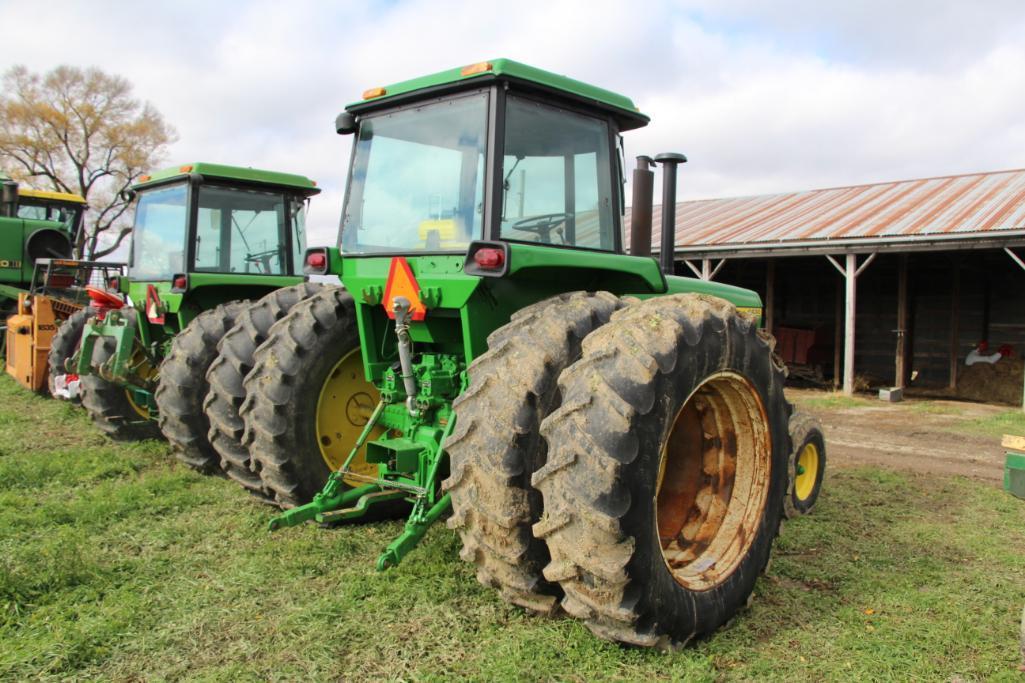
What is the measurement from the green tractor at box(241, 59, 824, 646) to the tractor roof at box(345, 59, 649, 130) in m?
0.01

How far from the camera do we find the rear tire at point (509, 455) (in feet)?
9.90

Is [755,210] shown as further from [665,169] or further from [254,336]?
[254,336]

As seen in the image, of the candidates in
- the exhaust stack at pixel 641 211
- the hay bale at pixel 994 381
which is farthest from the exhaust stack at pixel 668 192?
the hay bale at pixel 994 381

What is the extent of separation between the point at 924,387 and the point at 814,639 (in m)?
12.8

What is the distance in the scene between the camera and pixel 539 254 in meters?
3.43

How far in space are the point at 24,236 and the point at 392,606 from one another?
39.9ft

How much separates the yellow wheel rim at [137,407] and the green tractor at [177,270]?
1 cm

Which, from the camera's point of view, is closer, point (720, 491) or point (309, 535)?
point (720, 491)

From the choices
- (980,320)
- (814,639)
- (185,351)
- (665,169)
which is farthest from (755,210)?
(814,639)

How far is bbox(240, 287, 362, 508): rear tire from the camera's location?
4.36 metres

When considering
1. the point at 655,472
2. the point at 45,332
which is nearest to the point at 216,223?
the point at 45,332

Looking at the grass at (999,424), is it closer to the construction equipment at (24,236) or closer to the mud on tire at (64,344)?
the mud on tire at (64,344)

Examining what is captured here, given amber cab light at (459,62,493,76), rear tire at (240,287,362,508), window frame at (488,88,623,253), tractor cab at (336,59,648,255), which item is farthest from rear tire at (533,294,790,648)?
rear tire at (240,287,362,508)

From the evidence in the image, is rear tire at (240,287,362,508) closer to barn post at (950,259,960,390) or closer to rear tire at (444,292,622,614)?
rear tire at (444,292,622,614)
